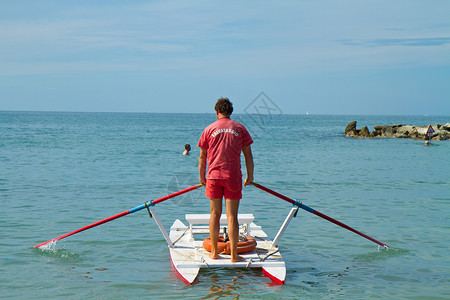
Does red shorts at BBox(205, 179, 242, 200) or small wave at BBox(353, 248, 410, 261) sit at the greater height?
red shorts at BBox(205, 179, 242, 200)

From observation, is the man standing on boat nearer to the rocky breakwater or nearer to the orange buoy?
the orange buoy

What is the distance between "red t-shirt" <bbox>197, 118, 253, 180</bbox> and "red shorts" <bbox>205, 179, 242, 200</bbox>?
0.06 m

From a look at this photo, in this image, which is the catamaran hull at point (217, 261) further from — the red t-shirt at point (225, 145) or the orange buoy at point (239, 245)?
the red t-shirt at point (225, 145)

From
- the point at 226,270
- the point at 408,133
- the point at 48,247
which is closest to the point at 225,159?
the point at 226,270

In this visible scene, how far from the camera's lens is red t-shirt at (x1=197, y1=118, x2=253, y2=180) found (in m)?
6.57

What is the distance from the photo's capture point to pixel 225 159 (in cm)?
658

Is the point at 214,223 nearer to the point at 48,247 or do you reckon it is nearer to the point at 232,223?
the point at 232,223

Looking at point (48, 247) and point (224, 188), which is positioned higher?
point (224, 188)

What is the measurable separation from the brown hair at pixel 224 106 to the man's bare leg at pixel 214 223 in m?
1.29

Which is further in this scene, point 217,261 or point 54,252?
point 54,252

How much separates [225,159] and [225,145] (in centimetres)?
20

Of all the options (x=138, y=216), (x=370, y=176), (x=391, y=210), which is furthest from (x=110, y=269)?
(x=370, y=176)

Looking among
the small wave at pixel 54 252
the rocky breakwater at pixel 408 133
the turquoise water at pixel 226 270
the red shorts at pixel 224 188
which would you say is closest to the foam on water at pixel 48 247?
the small wave at pixel 54 252

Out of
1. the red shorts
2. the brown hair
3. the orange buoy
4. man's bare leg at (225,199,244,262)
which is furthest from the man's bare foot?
the brown hair
